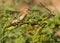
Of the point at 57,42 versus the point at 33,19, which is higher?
the point at 33,19

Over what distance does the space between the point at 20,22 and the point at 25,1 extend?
1170 millimetres

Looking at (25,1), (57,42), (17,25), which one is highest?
(25,1)

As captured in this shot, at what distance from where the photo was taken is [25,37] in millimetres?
2082

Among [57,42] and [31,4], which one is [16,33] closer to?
[57,42]

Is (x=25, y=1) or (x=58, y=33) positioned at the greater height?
(x=25, y=1)

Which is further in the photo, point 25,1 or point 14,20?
point 25,1

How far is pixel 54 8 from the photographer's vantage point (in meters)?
3.03

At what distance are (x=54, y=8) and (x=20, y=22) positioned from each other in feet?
3.56

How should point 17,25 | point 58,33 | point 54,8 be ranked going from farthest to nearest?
point 54,8
point 58,33
point 17,25

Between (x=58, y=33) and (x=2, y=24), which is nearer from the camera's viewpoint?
(x=2, y=24)

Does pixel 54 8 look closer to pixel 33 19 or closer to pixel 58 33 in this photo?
pixel 58 33

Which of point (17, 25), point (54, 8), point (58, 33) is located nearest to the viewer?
point (17, 25)

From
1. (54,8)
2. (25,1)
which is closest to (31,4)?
(25,1)

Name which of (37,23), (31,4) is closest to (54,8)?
(31,4)
